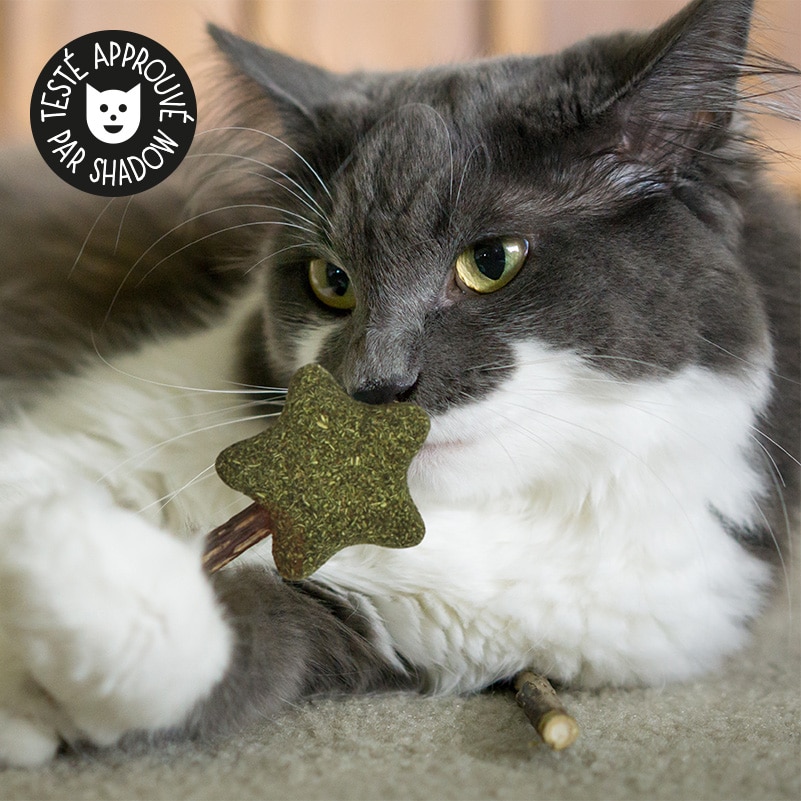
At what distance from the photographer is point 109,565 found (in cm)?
74

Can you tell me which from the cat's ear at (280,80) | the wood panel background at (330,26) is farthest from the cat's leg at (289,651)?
the wood panel background at (330,26)

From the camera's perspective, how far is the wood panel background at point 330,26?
2.16 m

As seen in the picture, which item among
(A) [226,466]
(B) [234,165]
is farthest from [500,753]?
(B) [234,165]

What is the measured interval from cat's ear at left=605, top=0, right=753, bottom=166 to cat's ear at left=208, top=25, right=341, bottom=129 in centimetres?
42

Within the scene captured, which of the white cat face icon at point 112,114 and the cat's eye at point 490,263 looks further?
the white cat face icon at point 112,114

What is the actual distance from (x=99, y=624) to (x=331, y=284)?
1.72ft

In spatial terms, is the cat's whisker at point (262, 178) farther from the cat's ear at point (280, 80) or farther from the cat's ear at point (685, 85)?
the cat's ear at point (685, 85)

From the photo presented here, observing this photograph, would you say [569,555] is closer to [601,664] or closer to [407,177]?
[601,664]

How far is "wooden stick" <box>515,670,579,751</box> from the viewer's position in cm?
85

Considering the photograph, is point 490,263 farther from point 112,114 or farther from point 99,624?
point 112,114

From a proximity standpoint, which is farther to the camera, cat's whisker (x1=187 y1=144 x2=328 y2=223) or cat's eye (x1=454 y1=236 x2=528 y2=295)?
cat's whisker (x1=187 y1=144 x2=328 y2=223)

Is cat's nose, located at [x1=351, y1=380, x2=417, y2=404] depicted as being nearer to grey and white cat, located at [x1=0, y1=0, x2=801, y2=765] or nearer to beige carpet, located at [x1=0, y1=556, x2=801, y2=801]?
grey and white cat, located at [x1=0, y1=0, x2=801, y2=765]

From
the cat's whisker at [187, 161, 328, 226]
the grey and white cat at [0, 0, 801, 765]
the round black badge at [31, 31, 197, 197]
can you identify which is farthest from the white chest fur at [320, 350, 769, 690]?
the round black badge at [31, 31, 197, 197]

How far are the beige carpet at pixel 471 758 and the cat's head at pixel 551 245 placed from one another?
277mm
